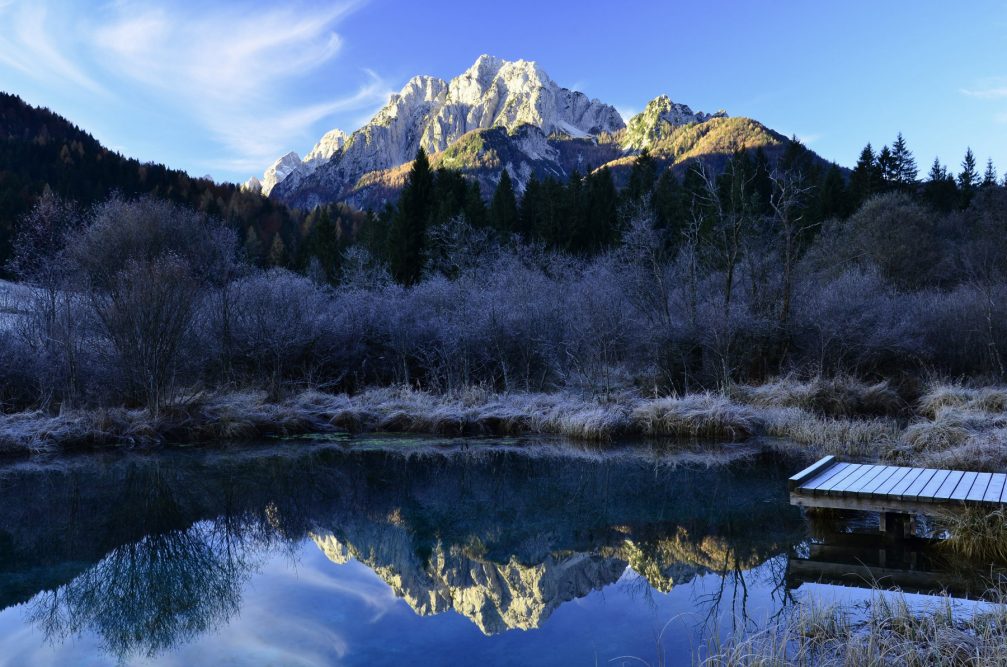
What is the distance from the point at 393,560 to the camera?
24.1 ft

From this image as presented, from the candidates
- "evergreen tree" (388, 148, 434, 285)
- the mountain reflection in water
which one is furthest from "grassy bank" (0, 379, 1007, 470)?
"evergreen tree" (388, 148, 434, 285)

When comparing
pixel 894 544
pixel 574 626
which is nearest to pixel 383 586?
pixel 574 626

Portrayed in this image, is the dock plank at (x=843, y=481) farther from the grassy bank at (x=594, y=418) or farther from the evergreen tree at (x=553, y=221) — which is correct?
the evergreen tree at (x=553, y=221)

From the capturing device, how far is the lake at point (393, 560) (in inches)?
209

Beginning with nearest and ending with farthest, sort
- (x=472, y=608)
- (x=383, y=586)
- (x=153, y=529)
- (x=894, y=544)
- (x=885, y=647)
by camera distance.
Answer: (x=885, y=647), (x=472, y=608), (x=383, y=586), (x=894, y=544), (x=153, y=529)

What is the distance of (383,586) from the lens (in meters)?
6.60

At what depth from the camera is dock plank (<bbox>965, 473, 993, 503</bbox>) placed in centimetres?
665

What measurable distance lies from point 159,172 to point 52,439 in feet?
184

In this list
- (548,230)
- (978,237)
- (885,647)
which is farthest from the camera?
(548,230)

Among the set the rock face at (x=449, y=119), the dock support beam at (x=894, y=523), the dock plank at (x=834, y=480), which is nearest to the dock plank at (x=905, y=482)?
the dock support beam at (x=894, y=523)

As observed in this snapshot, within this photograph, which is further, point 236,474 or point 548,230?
point 548,230

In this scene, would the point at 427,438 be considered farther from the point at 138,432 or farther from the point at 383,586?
the point at 383,586

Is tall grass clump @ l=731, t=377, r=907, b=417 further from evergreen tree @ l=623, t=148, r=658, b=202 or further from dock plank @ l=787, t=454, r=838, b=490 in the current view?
evergreen tree @ l=623, t=148, r=658, b=202

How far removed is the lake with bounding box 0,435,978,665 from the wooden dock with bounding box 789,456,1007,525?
544mm
